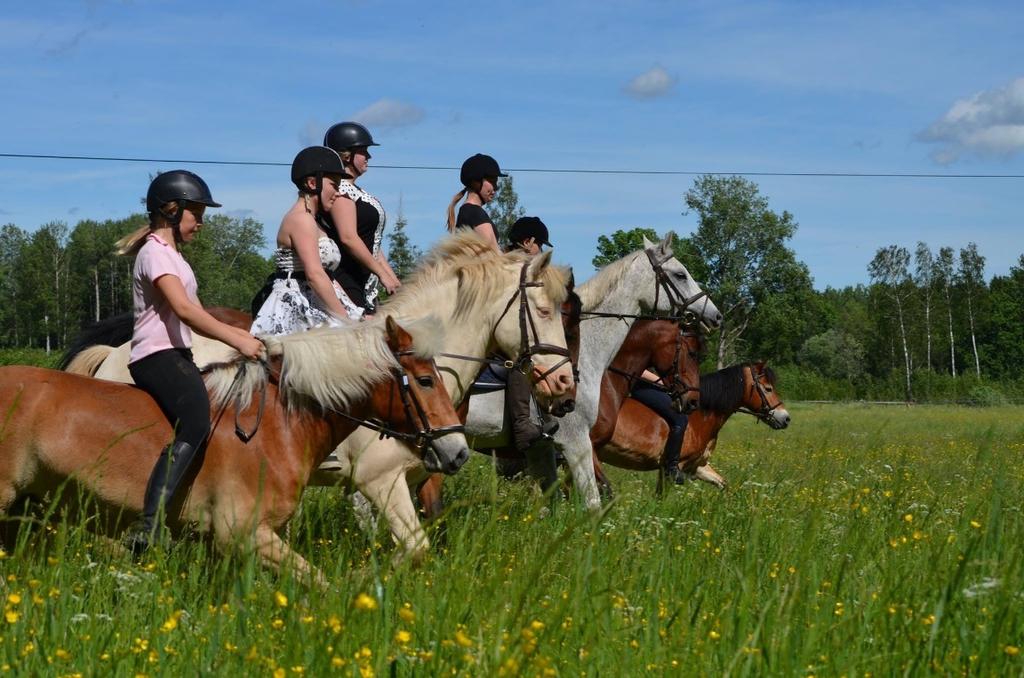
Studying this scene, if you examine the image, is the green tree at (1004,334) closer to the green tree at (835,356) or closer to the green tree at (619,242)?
the green tree at (835,356)

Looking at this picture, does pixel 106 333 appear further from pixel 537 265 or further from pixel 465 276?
pixel 537 265

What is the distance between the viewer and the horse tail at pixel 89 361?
7238mm

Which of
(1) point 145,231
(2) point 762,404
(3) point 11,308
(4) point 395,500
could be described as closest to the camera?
(1) point 145,231

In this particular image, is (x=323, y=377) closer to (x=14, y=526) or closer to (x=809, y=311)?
(x=14, y=526)

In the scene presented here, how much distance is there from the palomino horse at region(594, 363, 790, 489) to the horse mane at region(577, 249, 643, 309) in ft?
4.05

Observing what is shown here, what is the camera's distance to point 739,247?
80.7 metres

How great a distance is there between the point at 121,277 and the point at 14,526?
365ft

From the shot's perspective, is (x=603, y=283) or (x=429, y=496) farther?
(x=603, y=283)

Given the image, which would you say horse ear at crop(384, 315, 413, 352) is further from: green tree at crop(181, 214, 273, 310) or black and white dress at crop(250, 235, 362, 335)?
green tree at crop(181, 214, 273, 310)

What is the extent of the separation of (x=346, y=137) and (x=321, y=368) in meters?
3.08

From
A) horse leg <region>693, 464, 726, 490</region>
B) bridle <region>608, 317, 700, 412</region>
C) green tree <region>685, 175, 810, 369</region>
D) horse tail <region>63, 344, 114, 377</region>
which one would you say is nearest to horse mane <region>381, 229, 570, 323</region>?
horse tail <region>63, 344, 114, 377</region>

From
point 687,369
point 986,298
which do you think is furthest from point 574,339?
point 986,298

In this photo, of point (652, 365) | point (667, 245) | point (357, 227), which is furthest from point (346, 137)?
point (652, 365)

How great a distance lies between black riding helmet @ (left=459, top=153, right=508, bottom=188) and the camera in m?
9.22
